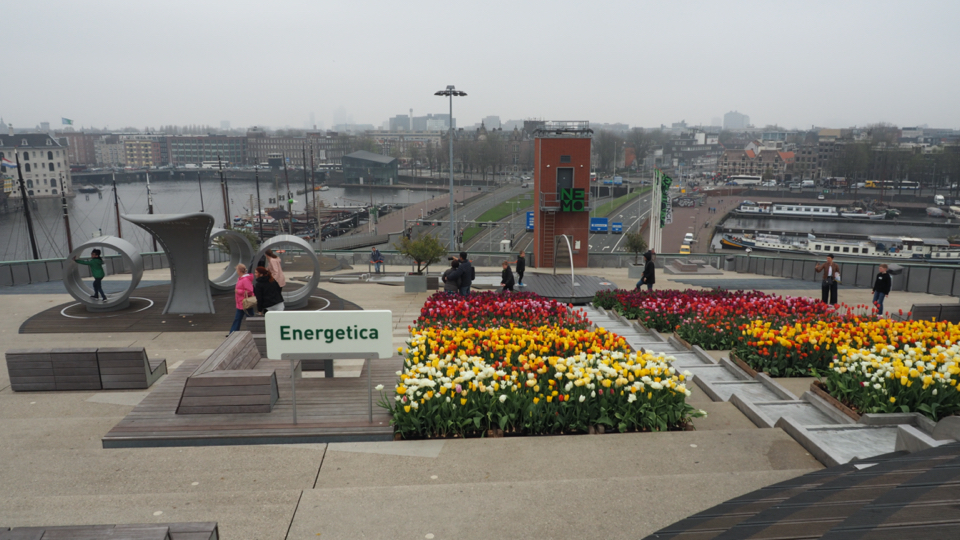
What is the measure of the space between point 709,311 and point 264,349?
7924 mm

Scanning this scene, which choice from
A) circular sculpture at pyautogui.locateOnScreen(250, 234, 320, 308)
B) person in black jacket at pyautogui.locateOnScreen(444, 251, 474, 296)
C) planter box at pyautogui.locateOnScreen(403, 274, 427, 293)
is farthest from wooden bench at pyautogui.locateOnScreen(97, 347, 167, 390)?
planter box at pyautogui.locateOnScreen(403, 274, 427, 293)

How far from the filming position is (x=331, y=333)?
6391mm

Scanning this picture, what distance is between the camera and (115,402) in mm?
7988

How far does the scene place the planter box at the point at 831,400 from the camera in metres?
6.92

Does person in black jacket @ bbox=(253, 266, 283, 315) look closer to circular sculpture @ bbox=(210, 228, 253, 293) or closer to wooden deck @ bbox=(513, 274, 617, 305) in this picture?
circular sculpture @ bbox=(210, 228, 253, 293)

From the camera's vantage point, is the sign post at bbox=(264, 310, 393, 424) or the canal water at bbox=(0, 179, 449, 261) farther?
the canal water at bbox=(0, 179, 449, 261)

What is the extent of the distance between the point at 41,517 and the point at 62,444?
91.9 inches

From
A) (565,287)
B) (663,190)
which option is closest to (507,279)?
(565,287)

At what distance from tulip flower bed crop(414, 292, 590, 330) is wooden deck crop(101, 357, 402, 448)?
3133 millimetres

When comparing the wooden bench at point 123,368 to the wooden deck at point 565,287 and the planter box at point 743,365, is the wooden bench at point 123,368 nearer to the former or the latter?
the planter box at point 743,365

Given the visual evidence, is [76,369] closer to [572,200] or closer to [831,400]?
[831,400]

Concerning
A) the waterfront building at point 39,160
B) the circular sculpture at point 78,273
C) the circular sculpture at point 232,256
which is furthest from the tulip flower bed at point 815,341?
the waterfront building at point 39,160

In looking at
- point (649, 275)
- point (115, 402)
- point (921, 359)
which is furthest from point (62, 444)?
point (649, 275)

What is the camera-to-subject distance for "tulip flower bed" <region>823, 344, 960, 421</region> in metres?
6.62
